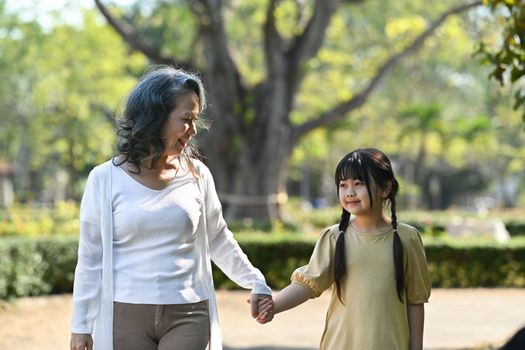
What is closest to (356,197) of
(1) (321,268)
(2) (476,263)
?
(1) (321,268)

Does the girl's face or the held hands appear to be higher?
the girl's face

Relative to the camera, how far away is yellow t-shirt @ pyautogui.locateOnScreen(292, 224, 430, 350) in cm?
389

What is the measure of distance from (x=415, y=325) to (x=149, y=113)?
1.28 m

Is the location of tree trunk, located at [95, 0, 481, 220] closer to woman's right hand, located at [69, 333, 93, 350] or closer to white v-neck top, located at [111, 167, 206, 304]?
white v-neck top, located at [111, 167, 206, 304]

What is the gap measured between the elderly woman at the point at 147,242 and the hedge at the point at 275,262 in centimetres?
939

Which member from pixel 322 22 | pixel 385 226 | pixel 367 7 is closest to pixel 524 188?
pixel 367 7

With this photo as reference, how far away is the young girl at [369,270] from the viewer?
3.91m

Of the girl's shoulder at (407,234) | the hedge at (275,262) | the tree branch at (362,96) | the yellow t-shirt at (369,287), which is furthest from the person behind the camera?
the tree branch at (362,96)

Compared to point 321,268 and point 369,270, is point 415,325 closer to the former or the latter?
point 369,270

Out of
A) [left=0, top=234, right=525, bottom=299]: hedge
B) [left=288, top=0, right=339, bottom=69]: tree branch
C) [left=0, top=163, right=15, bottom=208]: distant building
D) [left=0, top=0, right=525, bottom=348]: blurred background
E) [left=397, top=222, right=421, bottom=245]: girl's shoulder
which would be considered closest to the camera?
[left=397, top=222, right=421, bottom=245]: girl's shoulder

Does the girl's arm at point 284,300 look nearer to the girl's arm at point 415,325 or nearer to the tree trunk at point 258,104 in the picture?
the girl's arm at point 415,325

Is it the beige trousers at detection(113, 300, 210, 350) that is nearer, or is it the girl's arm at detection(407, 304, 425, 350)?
the beige trousers at detection(113, 300, 210, 350)

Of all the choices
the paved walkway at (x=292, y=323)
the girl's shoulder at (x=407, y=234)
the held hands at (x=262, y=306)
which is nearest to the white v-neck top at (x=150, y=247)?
the held hands at (x=262, y=306)

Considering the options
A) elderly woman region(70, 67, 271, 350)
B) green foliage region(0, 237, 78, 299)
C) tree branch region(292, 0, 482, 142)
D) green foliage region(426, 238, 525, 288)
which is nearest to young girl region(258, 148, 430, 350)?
elderly woman region(70, 67, 271, 350)
